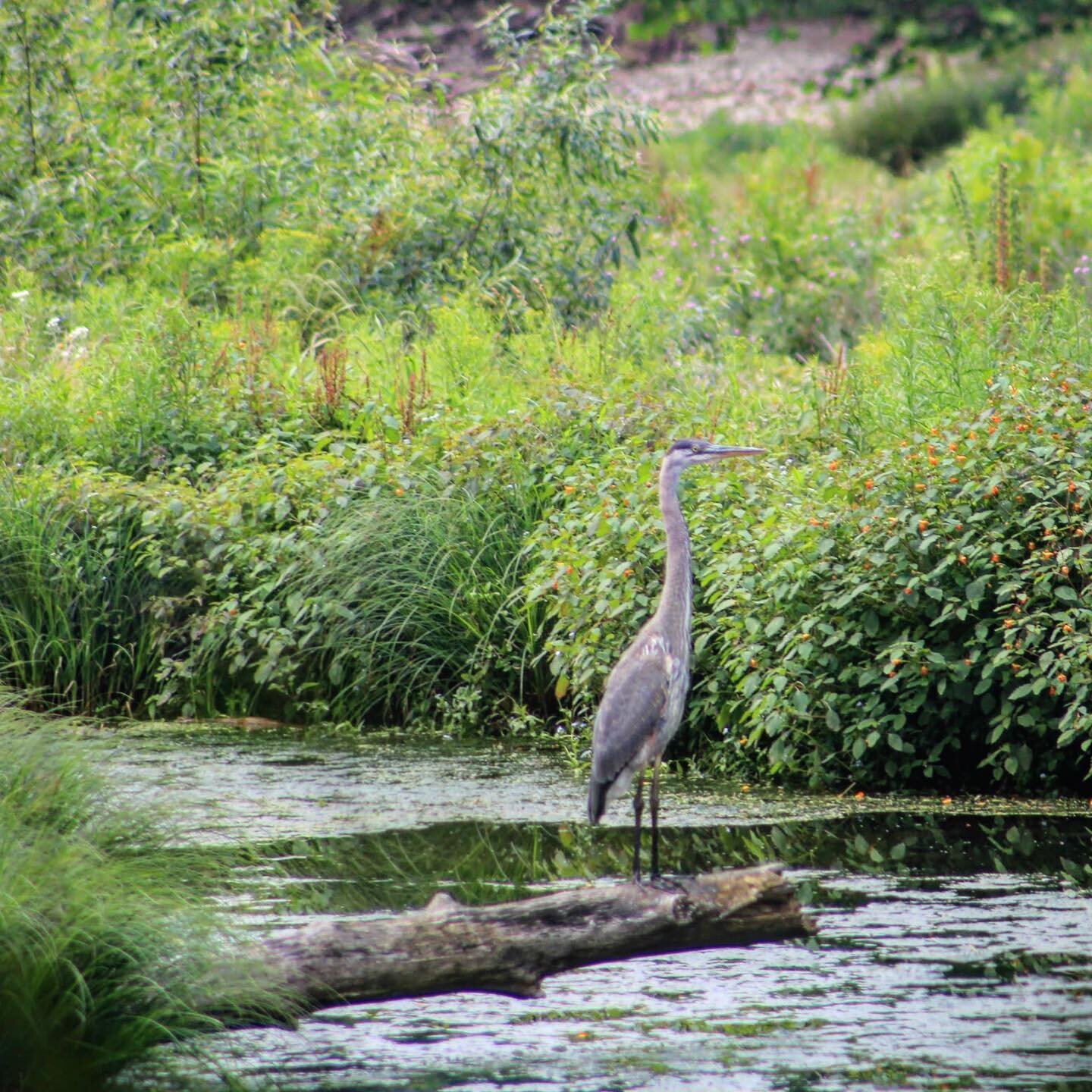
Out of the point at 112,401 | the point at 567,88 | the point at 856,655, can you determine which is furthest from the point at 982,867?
the point at 567,88

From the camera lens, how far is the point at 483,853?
7035 millimetres

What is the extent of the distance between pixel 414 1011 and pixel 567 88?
9.26m

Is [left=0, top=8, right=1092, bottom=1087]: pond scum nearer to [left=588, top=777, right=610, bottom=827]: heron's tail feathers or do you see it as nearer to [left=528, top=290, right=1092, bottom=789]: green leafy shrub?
[left=528, top=290, right=1092, bottom=789]: green leafy shrub

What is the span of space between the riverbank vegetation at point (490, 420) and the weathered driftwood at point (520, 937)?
2612 mm

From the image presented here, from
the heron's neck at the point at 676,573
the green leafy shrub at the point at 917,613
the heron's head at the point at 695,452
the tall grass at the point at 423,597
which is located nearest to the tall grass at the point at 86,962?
the heron's neck at the point at 676,573

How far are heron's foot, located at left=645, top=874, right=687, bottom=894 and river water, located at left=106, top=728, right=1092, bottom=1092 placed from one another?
342mm

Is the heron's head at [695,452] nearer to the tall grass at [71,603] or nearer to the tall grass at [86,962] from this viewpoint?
the tall grass at [86,962]

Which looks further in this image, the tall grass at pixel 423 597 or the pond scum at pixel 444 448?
the tall grass at pixel 423 597

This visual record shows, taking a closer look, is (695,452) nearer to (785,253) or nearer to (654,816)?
(654,816)

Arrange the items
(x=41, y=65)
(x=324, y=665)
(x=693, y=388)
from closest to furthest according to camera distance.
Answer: (x=324, y=665) < (x=693, y=388) < (x=41, y=65)

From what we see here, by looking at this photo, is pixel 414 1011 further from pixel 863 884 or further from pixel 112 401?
pixel 112 401

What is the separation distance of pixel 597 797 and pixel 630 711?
0.29 m

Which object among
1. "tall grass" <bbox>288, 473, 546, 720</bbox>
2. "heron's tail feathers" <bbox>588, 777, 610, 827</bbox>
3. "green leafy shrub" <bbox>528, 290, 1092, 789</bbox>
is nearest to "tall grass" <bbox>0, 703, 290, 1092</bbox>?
"heron's tail feathers" <bbox>588, 777, 610, 827</bbox>

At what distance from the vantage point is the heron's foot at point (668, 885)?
15.9ft
